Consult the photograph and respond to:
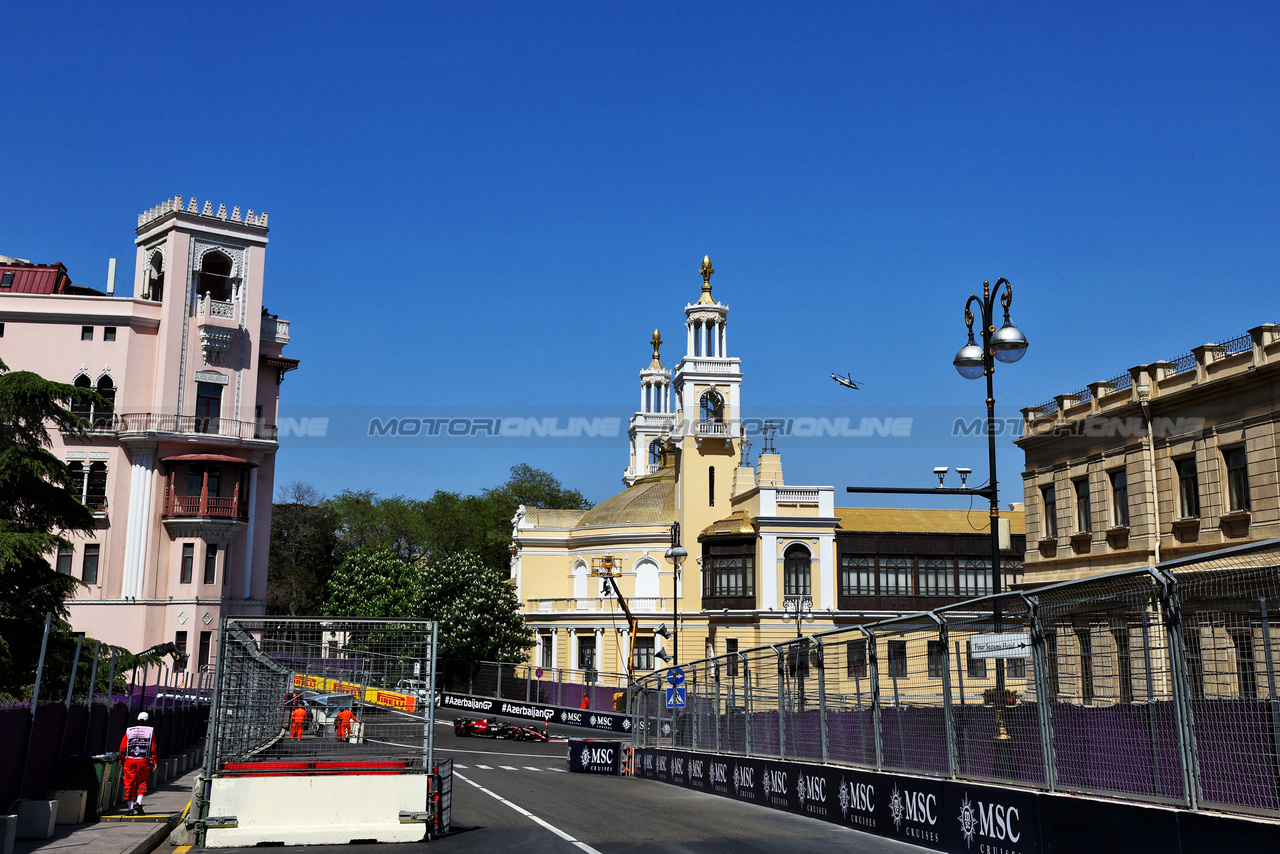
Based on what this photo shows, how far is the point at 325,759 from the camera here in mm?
15781

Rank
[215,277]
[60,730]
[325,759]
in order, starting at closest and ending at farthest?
[325,759] → [60,730] → [215,277]

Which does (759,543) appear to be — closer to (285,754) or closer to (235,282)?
(235,282)

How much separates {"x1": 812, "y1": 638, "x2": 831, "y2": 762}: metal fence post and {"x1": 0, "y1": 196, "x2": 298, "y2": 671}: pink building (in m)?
37.7

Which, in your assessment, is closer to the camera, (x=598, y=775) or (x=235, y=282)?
(x=598, y=775)

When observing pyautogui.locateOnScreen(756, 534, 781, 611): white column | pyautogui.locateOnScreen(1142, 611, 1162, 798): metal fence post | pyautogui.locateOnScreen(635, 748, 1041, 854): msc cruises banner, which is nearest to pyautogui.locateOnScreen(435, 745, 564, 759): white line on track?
pyautogui.locateOnScreen(635, 748, 1041, 854): msc cruises banner

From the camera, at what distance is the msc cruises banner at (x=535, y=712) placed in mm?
49000

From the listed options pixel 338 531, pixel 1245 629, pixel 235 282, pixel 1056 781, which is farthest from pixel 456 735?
pixel 338 531

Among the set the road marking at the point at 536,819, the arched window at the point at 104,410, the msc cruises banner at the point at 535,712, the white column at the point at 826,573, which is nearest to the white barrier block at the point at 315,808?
the road marking at the point at 536,819

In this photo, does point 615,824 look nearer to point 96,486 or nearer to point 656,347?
point 96,486

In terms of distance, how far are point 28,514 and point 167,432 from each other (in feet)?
78.1

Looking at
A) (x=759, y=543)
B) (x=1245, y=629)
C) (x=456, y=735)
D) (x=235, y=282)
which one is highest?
(x=235, y=282)

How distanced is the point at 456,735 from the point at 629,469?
65755mm

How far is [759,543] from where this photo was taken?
201ft

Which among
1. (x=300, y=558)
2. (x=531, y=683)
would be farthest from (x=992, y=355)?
(x=300, y=558)
